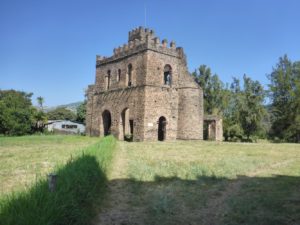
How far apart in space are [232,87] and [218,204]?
4163 centimetres

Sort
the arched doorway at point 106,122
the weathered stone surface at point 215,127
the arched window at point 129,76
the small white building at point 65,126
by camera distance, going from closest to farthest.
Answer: the arched window at point 129,76 < the weathered stone surface at point 215,127 < the arched doorway at point 106,122 < the small white building at point 65,126

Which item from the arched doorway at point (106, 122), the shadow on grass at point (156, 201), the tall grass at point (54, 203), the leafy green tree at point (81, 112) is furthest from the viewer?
the leafy green tree at point (81, 112)

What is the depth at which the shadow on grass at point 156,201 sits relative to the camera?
423 cm

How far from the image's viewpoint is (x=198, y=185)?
27.4 feet

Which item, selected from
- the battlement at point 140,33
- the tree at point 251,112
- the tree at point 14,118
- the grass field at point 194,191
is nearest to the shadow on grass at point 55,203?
the grass field at point 194,191

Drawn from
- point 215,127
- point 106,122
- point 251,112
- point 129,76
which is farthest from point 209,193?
point 251,112

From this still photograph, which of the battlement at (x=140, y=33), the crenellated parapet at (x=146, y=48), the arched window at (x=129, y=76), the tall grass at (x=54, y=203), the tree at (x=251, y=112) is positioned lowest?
the tall grass at (x=54, y=203)

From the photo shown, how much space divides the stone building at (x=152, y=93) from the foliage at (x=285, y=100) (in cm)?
1522

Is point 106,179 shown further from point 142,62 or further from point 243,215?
point 142,62

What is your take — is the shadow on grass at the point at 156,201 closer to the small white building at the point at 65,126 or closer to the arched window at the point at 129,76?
the arched window at the point at 129,76

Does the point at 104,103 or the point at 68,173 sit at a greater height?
the point at 104,103

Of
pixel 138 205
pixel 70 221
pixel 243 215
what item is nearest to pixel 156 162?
pixel 138 205

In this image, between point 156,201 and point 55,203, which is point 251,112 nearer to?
point 156,201

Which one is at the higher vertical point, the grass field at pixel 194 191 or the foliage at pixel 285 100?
the foliage at pixel 285 100
